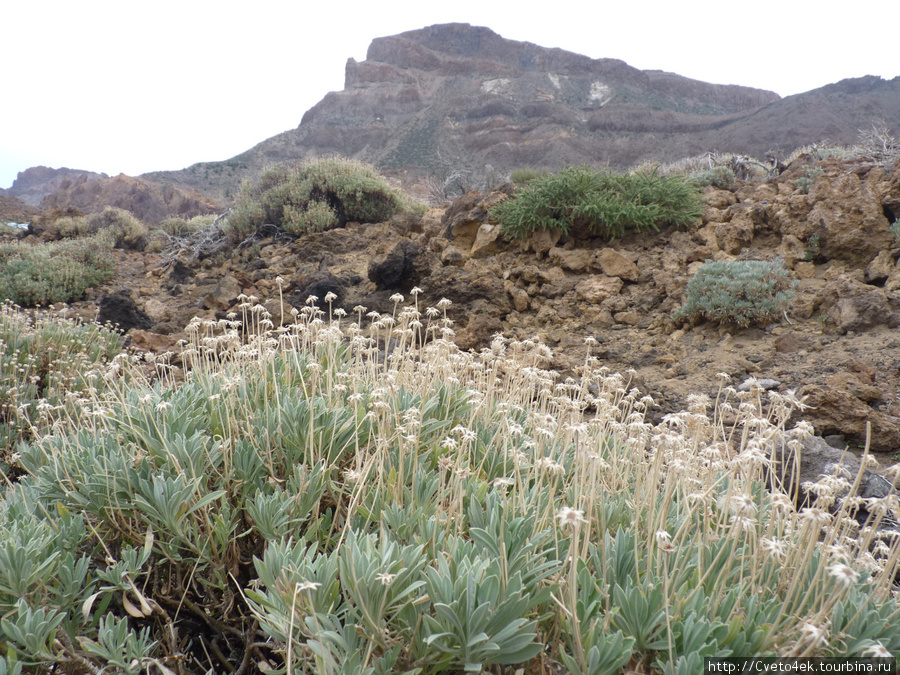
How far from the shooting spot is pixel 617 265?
8109mm

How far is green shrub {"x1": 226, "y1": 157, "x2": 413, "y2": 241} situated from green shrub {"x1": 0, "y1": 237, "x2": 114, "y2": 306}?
127 inches

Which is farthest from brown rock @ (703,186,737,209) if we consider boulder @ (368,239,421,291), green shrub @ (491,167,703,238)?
boulder @ (368,239,421,291)

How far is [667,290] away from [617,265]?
991 millimetres

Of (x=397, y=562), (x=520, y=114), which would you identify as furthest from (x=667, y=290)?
(x=520, y=114)

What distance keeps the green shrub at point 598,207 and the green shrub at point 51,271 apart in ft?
31.0

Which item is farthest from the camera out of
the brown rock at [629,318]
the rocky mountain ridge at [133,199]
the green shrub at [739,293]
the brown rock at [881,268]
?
the rocky mountain ridge at [133,199]

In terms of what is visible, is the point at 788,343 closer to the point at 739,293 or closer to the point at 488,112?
the point at 739,293

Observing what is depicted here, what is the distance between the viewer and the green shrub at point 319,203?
12.1 meters

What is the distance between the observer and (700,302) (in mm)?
6484

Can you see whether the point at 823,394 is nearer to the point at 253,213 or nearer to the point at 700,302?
the point at 700,302

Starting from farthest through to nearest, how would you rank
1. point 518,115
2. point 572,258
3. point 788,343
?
point 518,115, point 572,258, point 788,343

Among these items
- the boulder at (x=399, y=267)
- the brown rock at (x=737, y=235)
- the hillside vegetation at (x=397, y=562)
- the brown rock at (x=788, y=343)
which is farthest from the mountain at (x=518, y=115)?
the hillside vegetation at (x=397, y=562)

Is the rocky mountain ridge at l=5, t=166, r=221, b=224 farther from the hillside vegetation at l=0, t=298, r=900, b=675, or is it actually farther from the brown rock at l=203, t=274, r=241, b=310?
the hillside vegetation at l=0, t=298, r=900, b=675

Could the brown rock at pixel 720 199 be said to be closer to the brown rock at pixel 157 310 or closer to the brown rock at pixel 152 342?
the brown rock at pixel 152 342
